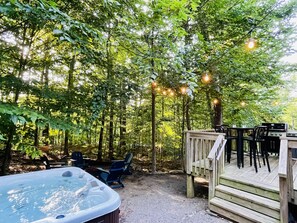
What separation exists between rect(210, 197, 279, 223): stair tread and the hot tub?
80.5 inches

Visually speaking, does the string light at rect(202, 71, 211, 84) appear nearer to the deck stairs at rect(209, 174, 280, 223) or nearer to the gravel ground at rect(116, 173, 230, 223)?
the deck stairs at rect(209, 174, 280, 223)

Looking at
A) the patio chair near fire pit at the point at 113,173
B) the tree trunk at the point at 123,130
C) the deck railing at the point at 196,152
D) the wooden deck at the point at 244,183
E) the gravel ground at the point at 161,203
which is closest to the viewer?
the wooden deck at the point at 244,183

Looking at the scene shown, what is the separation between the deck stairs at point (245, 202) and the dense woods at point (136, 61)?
2221 millimetres

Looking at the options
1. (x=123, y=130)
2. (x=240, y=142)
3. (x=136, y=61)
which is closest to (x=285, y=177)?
(x=240, y=142)

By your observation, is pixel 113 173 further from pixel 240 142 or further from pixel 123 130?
pixel 123 130

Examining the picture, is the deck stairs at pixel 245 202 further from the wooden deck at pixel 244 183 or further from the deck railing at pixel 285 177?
the deck railing at pixel 285 177

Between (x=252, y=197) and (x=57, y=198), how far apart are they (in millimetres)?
3486

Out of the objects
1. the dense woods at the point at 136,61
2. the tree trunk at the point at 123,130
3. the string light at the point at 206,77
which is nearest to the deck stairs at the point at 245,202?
the dense woods at the point at 136,61

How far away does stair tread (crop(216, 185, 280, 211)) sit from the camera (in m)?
3.03

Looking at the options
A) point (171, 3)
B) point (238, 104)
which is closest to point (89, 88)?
point (171, 3)

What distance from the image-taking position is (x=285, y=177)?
276 centimetres

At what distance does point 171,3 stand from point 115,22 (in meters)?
1.62

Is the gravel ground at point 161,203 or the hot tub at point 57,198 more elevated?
the hot tub at point 57,198

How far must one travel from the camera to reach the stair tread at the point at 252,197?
9.92 feet
